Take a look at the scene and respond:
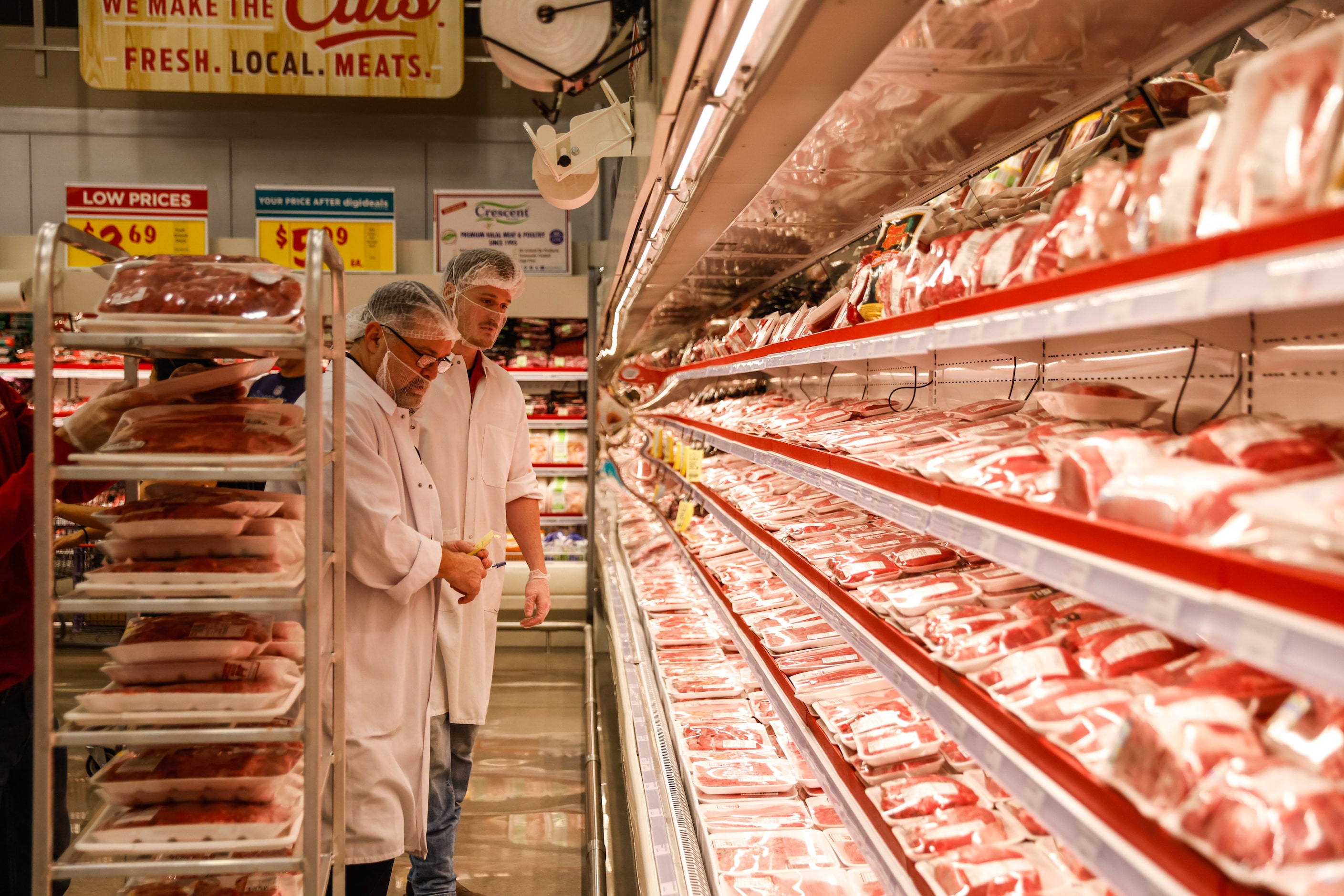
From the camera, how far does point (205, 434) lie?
175 centimetres

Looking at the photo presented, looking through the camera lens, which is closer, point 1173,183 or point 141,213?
point 1173,183

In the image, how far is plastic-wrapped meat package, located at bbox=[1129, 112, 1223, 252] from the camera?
918mm

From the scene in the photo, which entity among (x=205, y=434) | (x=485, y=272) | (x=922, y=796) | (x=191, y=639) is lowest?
(x=922, y=796)

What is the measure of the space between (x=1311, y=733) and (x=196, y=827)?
6.18 ft

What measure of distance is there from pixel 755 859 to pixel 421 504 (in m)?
1.34

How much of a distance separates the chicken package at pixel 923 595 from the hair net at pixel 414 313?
1362mm

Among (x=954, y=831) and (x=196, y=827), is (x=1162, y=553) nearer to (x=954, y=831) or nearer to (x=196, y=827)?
(x=954, y=831)

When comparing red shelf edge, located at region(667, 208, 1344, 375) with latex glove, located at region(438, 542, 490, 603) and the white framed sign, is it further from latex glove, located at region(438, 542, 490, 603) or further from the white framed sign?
the white framed sign

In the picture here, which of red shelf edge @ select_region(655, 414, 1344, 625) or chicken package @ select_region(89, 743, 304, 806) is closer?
red shelf edge @ select_region(655, 414, 1344, 625)

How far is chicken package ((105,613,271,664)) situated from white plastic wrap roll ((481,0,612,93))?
2.25 metres

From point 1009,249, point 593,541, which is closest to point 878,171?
point 1009,249

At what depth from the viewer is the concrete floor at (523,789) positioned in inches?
133

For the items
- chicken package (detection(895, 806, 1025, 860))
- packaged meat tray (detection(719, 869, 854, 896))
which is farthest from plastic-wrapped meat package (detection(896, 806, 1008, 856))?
packaged meat tray (detection(719, 869, 854, 896))

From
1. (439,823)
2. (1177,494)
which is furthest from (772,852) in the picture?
(1177,494)
